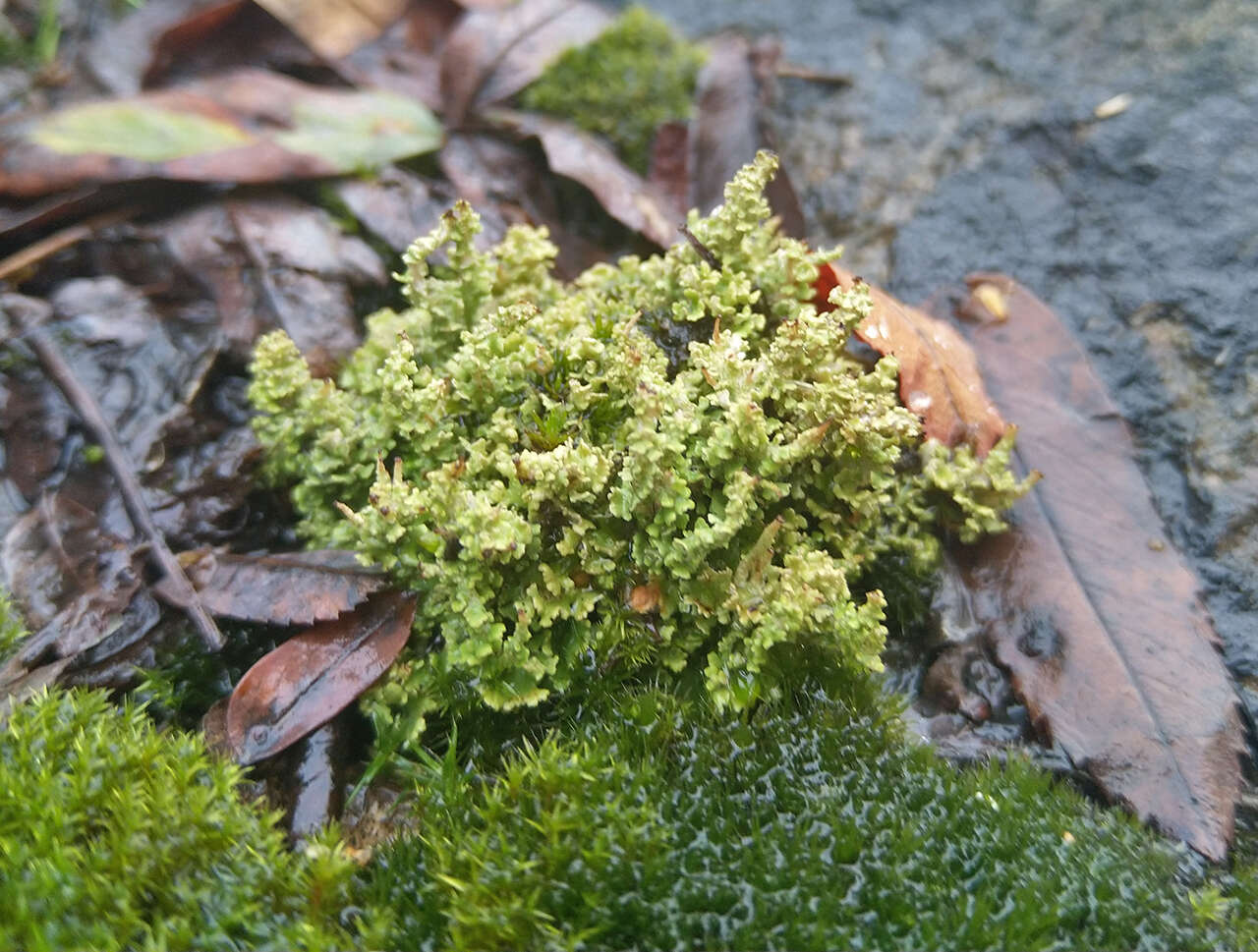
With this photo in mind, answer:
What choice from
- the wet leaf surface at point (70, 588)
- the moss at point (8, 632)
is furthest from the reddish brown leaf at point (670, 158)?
the moss at point (8, 632)

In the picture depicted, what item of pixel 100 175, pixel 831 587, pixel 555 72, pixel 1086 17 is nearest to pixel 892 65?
pixel 1086 17

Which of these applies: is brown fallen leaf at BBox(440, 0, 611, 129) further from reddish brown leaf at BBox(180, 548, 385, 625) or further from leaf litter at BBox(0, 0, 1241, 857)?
reddish brown leaf at BBox(180, 548, 385, 625)

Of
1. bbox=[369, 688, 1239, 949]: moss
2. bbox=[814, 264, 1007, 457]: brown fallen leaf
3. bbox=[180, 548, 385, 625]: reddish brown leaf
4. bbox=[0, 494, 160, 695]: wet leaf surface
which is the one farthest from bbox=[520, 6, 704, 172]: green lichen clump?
bbox=[369, 688, 1239, 949]: moss

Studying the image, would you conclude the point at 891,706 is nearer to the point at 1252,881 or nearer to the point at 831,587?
the point at 831,587

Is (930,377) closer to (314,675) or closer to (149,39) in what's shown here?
(314,675)

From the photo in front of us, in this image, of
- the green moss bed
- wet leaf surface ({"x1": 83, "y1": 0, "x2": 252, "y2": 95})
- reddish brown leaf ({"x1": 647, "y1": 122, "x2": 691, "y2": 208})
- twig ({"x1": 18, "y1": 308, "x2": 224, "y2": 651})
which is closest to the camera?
the green moss bed

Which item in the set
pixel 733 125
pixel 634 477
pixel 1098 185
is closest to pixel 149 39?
pixel 733 125

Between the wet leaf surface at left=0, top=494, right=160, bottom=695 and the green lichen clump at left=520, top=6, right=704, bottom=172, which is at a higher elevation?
the green lichen clump at left=520, top=6, right=704, bottom=172
